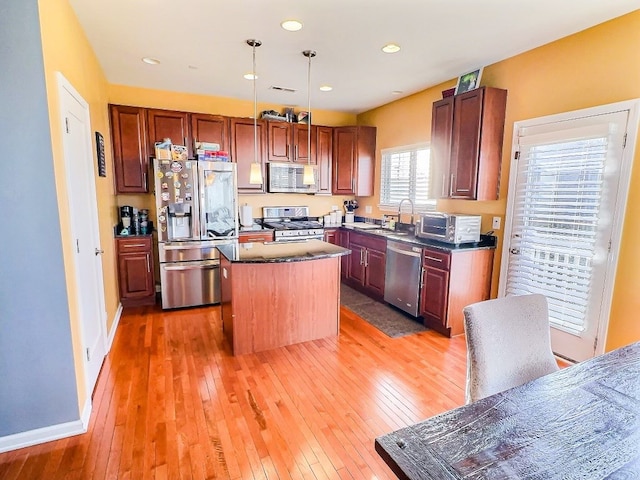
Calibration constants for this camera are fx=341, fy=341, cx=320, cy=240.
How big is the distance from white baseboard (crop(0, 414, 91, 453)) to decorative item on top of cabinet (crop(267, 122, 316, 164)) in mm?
3636

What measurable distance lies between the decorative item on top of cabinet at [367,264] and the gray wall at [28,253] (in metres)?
3.18

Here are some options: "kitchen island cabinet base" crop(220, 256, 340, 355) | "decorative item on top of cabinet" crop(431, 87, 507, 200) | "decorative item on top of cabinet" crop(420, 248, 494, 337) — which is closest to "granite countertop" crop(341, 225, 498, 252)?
"decorative item on top of cabinet" crop(420, 248, 494, 337)

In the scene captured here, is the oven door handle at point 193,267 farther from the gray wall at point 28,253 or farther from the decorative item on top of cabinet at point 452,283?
the decorative item on top of cabinet at point 452,283

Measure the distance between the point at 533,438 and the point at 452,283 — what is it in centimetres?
244

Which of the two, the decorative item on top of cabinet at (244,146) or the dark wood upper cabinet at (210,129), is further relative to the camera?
the decorative item on top of cabinet at (244,146)

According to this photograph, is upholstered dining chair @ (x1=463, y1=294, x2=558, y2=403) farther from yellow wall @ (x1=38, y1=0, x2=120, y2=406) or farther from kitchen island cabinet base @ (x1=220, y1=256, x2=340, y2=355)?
yellow wall @ (x1=38, y1=0, x2=120, y2=406)

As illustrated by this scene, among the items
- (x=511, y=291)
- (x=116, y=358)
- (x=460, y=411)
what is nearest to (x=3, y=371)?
(x=116, y=358)

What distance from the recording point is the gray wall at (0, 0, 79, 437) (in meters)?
1.68

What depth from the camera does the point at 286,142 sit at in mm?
4855

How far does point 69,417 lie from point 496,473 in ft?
7.37

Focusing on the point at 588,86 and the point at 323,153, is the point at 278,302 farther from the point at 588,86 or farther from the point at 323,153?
the point at 588,86

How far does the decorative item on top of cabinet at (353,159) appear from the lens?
518 cm

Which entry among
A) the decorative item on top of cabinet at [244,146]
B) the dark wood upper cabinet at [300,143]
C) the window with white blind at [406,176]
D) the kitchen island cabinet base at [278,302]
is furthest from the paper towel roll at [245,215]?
the window with white blind at [406,176]

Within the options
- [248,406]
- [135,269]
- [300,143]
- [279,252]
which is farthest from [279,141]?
[248,406]
